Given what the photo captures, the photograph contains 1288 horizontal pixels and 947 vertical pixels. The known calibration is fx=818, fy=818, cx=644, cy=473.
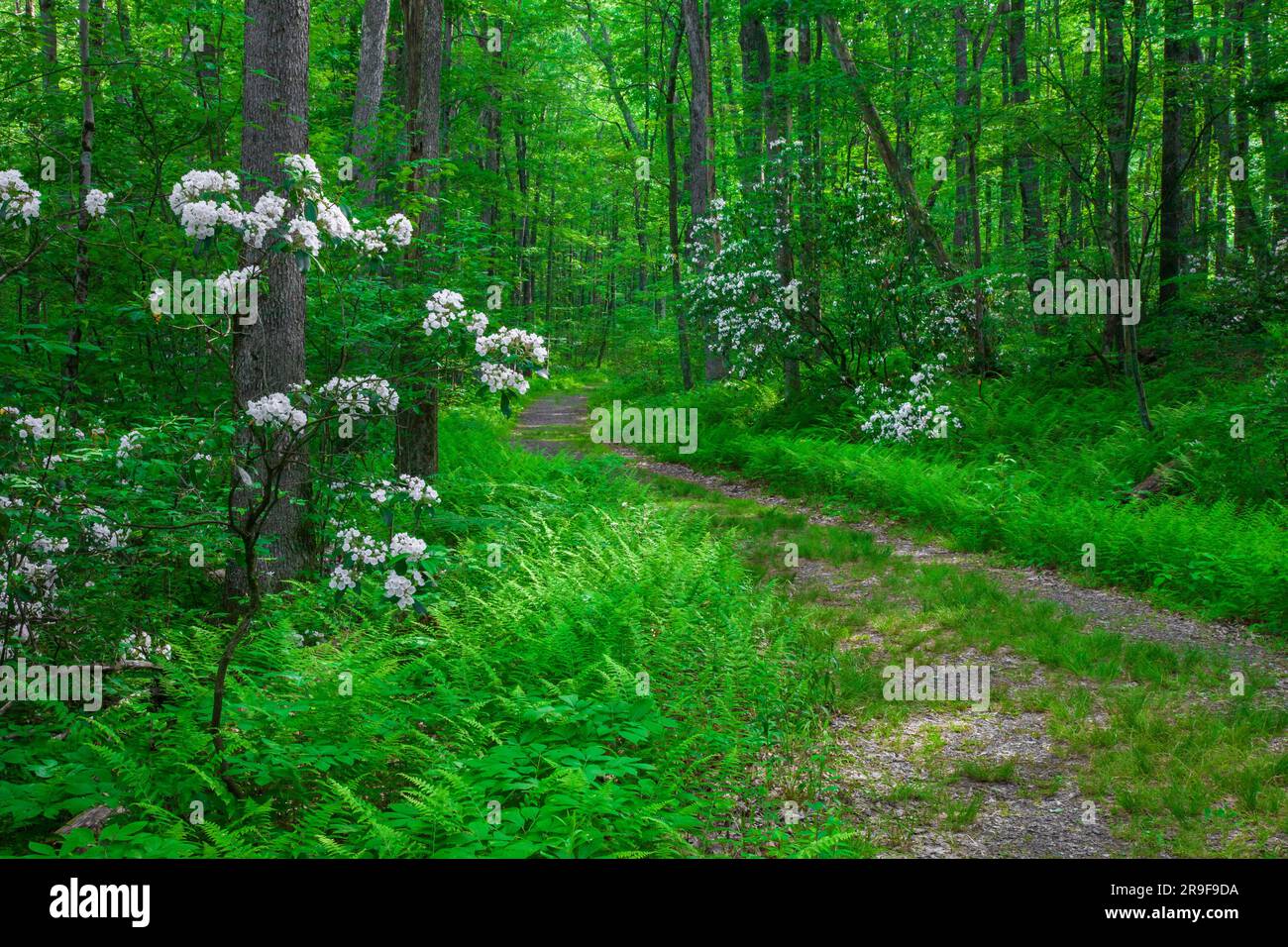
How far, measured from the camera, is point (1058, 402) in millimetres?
11836

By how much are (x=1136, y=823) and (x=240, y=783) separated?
4.02 meters

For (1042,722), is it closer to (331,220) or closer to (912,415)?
(331,220)

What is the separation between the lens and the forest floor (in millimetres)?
3762

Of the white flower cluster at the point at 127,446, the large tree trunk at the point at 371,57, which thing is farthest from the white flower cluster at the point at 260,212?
the large tree trunk at the point at 371,57

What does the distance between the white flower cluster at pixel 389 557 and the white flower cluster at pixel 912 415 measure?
8610 millimetres

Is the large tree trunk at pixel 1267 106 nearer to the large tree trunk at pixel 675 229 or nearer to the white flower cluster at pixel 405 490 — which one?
the white flower cluster at pixel 405 490

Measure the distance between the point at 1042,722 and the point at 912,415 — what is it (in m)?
7.52

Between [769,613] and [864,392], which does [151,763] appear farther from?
[864,392]

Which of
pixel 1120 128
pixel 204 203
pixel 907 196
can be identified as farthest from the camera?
pixel 907 196

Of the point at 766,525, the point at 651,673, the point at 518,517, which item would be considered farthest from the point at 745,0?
the point at 651,673

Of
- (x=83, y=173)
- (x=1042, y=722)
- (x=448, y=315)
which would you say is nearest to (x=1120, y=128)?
(x=1042, y=722)

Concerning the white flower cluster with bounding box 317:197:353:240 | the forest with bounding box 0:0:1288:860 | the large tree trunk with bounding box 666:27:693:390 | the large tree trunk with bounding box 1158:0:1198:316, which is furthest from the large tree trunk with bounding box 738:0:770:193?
the white flower cluster with bounding box 317:197:353:240

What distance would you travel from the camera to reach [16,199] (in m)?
3.82

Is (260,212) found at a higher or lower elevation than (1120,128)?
lower
